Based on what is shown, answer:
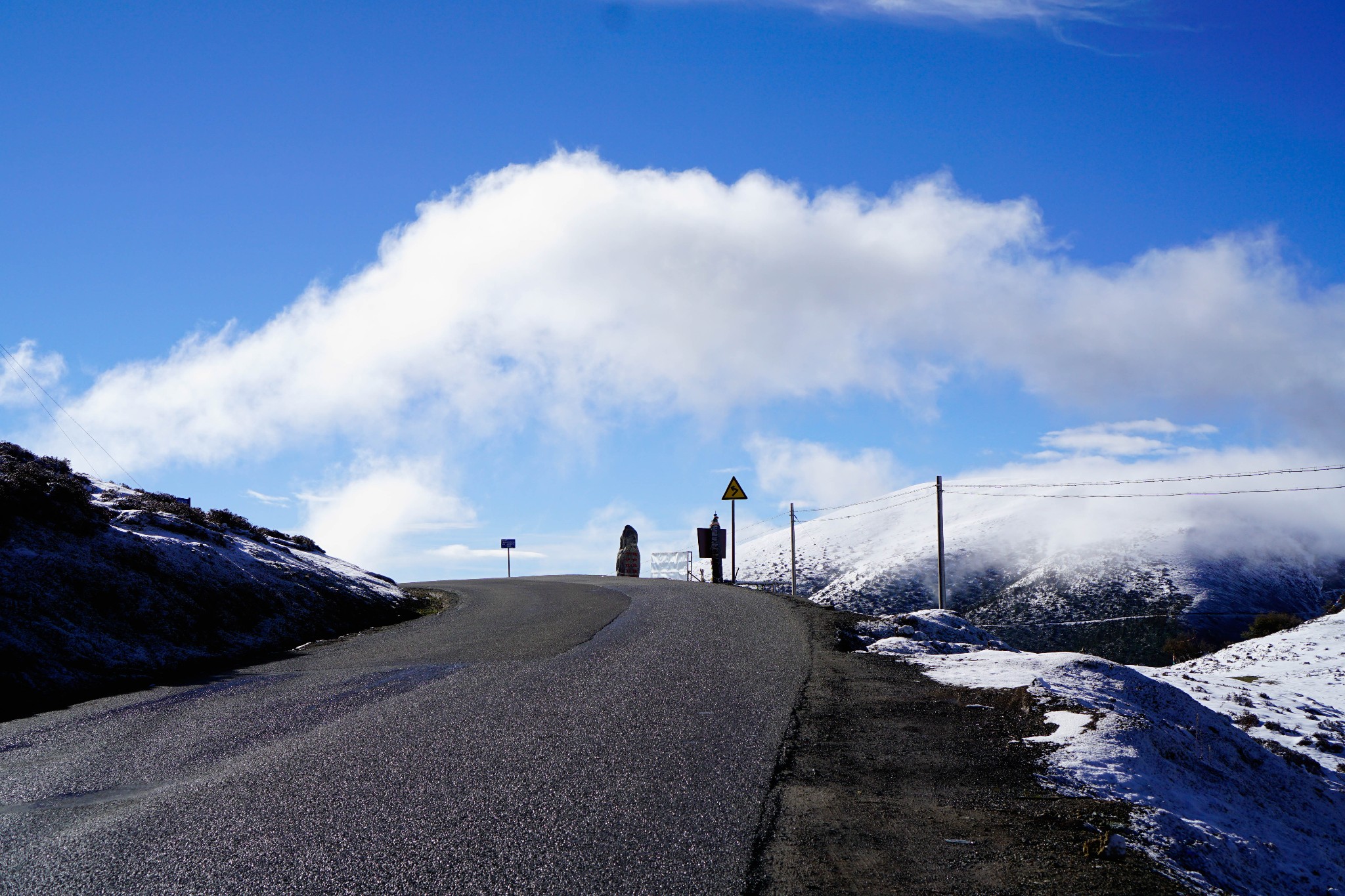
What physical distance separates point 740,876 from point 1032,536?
346 ft

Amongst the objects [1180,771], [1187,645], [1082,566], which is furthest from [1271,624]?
[1180,771]

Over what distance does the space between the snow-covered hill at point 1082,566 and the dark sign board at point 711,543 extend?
108 feet

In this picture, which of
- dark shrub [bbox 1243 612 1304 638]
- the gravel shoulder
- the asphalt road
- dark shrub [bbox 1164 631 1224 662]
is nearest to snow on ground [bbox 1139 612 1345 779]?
the gravel shoulder

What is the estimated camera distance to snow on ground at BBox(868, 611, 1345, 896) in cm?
573

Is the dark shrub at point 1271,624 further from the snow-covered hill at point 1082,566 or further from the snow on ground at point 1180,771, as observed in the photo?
the snow on ground at point 1180,771

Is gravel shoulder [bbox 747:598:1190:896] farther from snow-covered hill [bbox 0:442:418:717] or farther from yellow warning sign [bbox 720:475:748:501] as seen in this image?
yellow warning sign [bbox 720:475:748:501]

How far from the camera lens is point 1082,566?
90.7m

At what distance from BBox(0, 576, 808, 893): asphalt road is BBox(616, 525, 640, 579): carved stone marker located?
28592mm

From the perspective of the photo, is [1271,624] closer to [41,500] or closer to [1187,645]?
[1187,645]

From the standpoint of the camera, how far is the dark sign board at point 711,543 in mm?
33031

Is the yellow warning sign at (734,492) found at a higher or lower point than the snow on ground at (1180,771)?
higher

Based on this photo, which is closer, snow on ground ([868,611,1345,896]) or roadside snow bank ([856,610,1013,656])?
snow on ground ([868,611,1345,896])

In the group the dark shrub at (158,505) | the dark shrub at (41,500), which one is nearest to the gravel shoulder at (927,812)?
the dark shrub at (41,500)

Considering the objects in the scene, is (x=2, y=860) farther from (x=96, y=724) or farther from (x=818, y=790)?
(x=818, y=790)
